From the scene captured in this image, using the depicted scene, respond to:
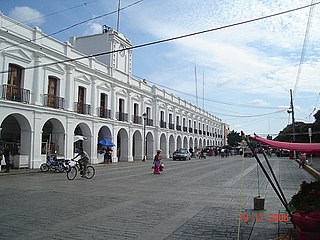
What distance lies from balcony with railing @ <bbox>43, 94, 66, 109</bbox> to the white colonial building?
7 centimetres

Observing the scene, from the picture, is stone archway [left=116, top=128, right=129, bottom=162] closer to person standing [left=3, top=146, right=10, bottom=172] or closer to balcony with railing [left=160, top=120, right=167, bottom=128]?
balcony with railing [left=160, top=120, right=167, bottom=128]

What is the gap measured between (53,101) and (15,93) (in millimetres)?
3740

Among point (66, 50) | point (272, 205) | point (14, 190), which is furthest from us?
point (66, 50)

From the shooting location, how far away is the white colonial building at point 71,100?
20.9m

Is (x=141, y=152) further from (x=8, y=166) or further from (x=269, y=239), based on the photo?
(x=269, y=239)

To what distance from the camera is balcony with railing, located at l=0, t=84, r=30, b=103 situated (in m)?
19.7

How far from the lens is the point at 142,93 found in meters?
39.0

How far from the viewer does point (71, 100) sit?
85.5ft

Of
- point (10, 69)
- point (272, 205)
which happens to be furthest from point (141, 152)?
point (272, 205)

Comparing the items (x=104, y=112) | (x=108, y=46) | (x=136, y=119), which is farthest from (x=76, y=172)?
(x=108, y=46)

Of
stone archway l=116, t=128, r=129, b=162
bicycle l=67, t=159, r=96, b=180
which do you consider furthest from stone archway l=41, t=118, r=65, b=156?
stone archway l=116, t=128, r=129, b=162

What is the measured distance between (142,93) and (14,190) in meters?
28.2

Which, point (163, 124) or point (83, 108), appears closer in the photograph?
point (83, 108)

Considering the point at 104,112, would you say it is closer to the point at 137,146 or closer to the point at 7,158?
the point at 137,146
